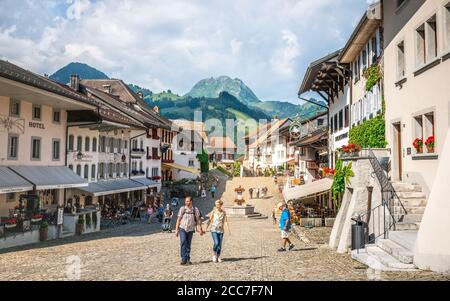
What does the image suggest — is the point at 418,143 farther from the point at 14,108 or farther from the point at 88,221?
the point at 14,108

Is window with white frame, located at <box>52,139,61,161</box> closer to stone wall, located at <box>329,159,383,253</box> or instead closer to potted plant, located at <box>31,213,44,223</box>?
potted plant, located at <box>31,213,44,223</box>

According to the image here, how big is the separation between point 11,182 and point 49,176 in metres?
4.66

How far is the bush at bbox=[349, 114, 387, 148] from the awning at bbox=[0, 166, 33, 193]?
17927 millimetres

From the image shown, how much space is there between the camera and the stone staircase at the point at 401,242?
9531mm

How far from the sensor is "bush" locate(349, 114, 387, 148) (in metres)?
18.4

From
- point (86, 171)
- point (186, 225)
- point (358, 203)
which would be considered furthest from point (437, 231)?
point (86, 171)

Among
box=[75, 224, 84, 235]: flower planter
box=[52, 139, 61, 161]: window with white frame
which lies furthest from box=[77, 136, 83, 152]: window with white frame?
box=[75, 224, 84, 235]: flower planter

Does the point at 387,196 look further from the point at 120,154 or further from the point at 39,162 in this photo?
the point at 120,154

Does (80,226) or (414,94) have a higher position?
(414,94)

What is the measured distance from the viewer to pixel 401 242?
10617mm

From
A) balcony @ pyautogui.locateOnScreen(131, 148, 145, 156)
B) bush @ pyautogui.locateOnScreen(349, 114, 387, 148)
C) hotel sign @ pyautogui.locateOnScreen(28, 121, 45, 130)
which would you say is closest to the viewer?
bush @ pyautogui.locateOnScreen(349, 114, 387, 148)

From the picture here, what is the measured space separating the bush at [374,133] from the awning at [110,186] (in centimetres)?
2000

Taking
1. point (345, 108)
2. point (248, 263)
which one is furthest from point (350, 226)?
point (345, 108)

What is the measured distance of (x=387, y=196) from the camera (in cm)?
1316
